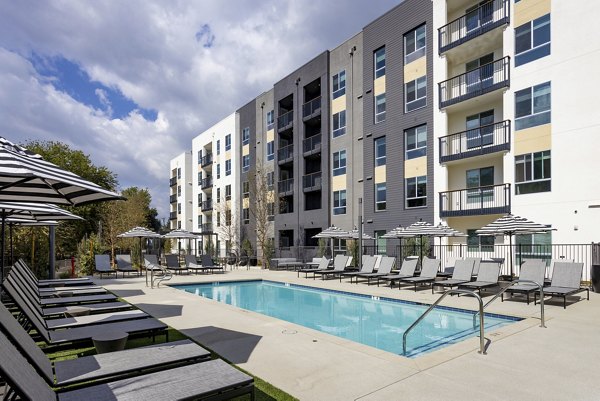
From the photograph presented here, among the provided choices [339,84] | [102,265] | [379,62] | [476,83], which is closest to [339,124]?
[339,84]

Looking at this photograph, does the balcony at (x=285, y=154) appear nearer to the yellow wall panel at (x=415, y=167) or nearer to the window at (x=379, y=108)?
the window at (x=379, y=108)

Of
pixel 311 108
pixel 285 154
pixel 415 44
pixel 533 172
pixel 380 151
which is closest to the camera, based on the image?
pixel 533 172

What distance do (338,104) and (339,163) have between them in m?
4.46

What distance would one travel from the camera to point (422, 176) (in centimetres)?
2192

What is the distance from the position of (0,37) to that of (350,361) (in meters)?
13.5

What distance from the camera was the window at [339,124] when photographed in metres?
27.2

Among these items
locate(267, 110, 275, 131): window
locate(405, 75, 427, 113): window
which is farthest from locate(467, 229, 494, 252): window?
locate(267, 110, 275, 131): window

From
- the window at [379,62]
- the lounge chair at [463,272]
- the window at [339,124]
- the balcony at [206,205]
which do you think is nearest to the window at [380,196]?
the window at [339,124]

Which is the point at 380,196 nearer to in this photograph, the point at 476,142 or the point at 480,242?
the point at 476,142

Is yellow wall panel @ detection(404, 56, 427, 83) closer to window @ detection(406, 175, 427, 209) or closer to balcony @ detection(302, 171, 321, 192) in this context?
window @ detection(406, 175, 427, 209)

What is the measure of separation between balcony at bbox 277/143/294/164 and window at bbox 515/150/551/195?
17.9 m

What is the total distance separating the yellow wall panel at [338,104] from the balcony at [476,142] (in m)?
8.74

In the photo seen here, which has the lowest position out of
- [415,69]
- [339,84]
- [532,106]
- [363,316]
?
[363,316]

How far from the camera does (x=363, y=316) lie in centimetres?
1036
